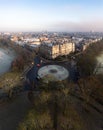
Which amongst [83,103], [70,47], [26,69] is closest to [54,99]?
[83,103]

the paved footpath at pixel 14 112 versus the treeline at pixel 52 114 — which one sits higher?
the treeline at pixel 52 114

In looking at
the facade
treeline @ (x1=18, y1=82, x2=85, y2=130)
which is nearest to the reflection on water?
the facade

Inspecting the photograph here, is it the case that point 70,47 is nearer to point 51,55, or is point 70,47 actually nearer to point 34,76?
point 51,55

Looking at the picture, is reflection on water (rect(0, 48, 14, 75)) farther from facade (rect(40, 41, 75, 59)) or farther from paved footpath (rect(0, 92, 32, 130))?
paved footpath (rect(0, 92, 32, 130))

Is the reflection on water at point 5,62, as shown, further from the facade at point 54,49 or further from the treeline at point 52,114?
the treeline at point 52,114

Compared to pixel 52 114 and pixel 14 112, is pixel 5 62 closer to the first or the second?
pixel 14 112

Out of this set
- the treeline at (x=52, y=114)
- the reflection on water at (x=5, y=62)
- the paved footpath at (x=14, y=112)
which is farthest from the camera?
the reflection on water at (x=5, y=62)

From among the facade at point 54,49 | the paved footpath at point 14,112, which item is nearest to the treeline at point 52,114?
the paved footpath at point 14,112
